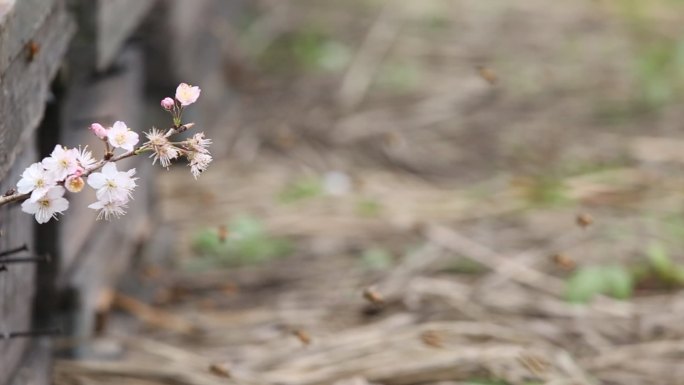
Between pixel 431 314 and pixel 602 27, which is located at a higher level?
pixel 602 27

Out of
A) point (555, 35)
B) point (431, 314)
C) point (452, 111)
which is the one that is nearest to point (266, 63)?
point (452, 111)

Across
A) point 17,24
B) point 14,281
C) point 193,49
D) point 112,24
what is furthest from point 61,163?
point 193,49

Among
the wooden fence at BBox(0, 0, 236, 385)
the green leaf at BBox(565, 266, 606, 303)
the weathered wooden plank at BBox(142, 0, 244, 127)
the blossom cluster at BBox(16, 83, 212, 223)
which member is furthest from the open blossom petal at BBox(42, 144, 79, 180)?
the weathered wooden plank at BBox(142, 0, 244, 127)

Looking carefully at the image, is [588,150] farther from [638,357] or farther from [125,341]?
[125,341]

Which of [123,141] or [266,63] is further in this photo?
[266,63]

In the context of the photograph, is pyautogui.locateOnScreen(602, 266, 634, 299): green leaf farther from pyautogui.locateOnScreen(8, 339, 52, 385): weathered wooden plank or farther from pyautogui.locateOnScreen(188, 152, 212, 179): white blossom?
pyautogui.locateOnScreen(188, 152, 212, 179): white blossom
